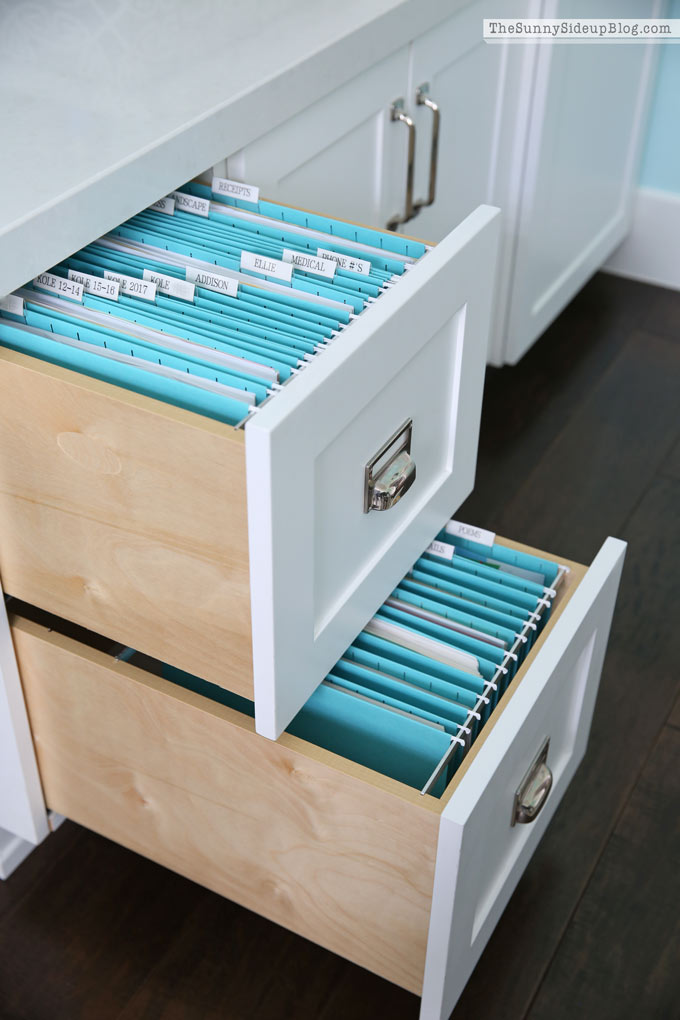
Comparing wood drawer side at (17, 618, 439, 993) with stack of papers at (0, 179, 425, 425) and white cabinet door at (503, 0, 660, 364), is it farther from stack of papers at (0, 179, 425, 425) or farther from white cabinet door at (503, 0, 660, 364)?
white cabinet door at (503, 0, 660, 364)

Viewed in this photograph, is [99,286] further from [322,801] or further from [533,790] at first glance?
[533,790]

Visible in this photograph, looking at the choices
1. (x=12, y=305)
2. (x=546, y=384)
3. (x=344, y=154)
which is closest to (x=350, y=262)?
(x=12, y=305)

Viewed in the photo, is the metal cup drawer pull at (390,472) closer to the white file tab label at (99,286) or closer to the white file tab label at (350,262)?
the white file tab label at (350,262)

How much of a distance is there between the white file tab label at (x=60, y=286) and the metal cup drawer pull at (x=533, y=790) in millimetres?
516

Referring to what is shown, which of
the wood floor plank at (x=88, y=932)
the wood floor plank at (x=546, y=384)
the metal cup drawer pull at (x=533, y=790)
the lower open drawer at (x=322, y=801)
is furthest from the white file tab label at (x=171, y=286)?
the wood floor plank at (x=546, y=384)

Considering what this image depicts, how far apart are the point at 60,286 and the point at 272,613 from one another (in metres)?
0.30

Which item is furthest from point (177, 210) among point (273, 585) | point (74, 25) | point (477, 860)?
point (477, 860)

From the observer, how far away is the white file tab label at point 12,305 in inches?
31.2

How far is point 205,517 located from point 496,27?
0.99 meters

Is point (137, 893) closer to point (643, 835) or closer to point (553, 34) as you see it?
point (643, 835)

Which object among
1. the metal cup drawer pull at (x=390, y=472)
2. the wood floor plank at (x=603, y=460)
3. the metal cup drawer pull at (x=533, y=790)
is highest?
the metal cup drawer pull at (x=390, y=472)

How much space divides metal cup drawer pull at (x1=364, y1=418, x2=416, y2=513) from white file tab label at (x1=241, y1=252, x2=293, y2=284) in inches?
5.6

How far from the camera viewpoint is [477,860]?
2.68 feet

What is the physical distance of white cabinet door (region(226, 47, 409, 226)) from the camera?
1.03 m
